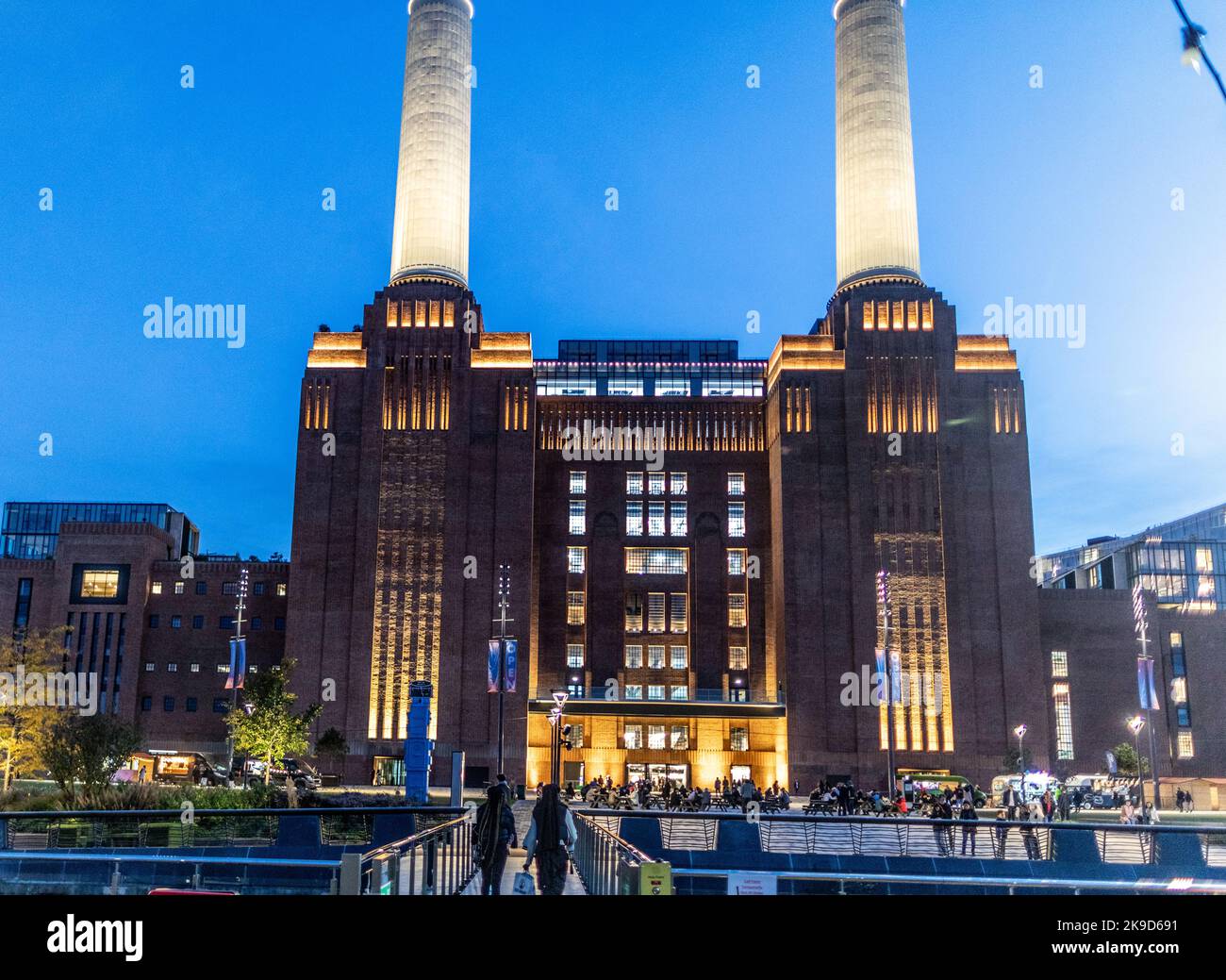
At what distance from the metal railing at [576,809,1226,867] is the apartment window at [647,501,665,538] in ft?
160

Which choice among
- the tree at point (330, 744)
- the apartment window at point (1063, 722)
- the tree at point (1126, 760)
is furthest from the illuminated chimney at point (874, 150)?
the tree at point (330, 744)

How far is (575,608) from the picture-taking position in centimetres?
7831

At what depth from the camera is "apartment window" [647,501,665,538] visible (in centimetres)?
7938

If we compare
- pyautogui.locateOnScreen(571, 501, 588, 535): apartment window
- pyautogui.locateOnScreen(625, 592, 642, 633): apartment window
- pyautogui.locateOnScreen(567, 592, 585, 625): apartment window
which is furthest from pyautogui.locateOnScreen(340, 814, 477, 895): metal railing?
pyautogui.locateOnScreen(571, 501, 588, 535): apartment window

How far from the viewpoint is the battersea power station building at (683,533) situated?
70.4m

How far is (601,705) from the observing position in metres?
73.4

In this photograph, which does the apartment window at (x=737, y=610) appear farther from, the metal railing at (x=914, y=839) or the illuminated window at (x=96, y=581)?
the metal railing at (x=914, y=839)

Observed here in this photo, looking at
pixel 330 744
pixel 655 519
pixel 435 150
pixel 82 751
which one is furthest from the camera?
pixel 435 150

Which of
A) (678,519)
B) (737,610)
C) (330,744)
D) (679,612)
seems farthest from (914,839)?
(678,519)

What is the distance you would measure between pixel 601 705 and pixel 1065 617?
111ft

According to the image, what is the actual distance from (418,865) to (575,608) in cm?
6491

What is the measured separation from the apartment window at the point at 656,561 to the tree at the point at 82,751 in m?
46.9

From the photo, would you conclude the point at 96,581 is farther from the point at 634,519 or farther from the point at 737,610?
the point at 737,610
